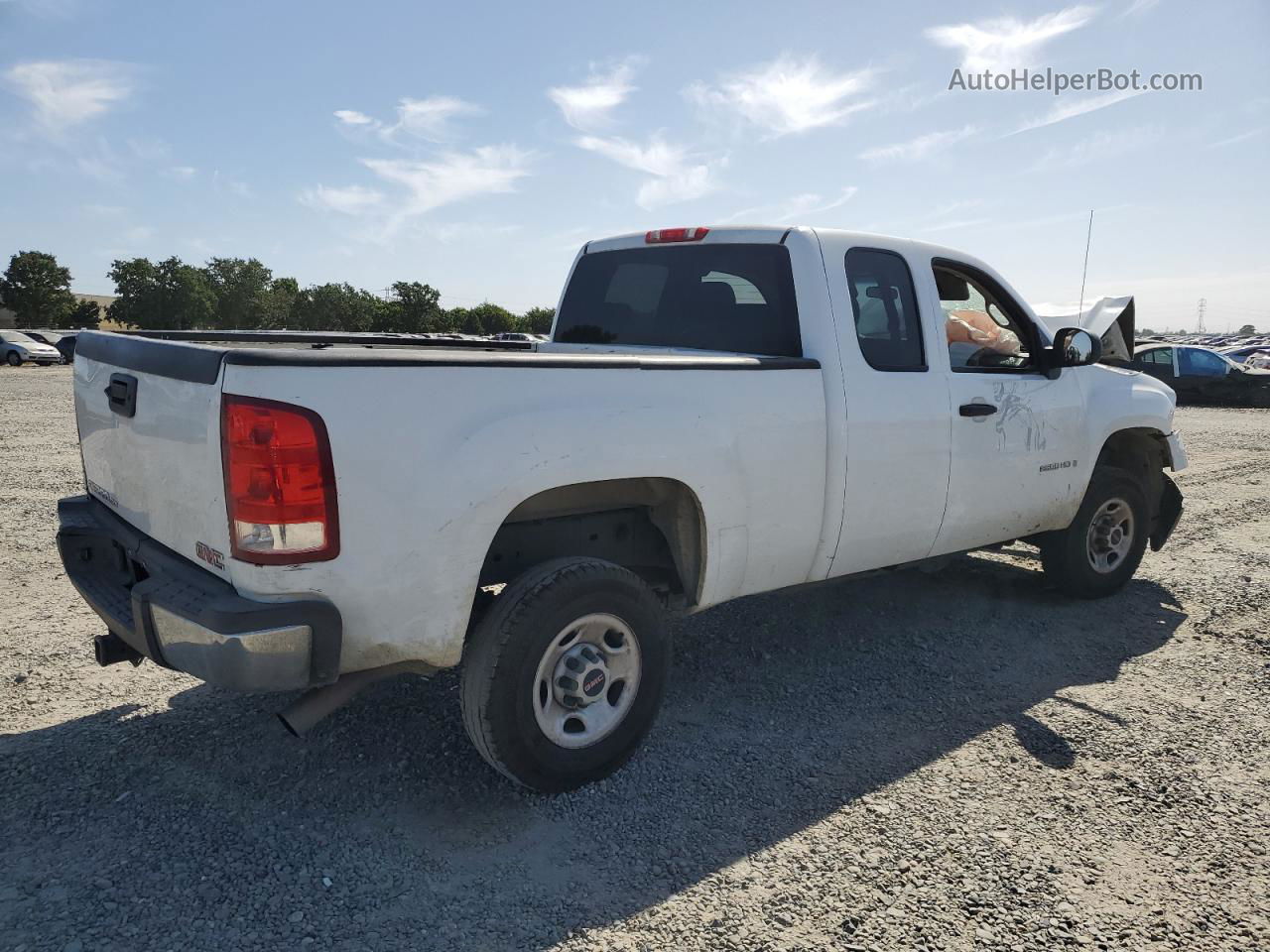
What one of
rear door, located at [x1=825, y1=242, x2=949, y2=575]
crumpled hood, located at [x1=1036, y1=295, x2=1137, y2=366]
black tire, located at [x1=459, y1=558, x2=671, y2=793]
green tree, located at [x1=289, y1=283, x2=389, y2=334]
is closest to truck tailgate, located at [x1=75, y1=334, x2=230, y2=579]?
black tire, located at [x1=459, y1=558, x2=671, y2=793]

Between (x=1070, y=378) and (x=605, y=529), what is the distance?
9.94 feet

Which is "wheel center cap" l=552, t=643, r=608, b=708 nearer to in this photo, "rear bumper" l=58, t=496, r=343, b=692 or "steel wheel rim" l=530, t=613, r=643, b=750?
"steel wheel rim" l=530, t=613, r=643, b=750

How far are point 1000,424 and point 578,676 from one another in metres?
2.64

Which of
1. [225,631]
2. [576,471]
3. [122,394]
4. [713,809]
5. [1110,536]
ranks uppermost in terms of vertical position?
[122,394]

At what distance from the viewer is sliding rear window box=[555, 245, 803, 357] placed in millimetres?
3996

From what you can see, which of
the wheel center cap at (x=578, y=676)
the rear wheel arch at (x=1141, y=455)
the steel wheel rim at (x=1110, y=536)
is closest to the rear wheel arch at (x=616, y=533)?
the wheel center cap at (x=578, y=676)

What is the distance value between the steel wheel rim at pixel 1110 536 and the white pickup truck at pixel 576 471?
0.43m

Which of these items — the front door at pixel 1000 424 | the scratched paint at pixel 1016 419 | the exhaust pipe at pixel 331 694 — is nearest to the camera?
the exhaust pipe at pixel 331 694

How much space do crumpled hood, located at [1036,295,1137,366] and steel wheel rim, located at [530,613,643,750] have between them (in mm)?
5242

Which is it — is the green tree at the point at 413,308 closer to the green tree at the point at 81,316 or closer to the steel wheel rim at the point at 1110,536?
the green tree at the point at 81,316

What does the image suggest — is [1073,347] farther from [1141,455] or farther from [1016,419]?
[1141,455]

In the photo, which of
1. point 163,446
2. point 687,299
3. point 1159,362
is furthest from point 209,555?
point 1159,362

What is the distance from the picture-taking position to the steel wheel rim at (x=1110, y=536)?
17.9 ft

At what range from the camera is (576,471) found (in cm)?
301
